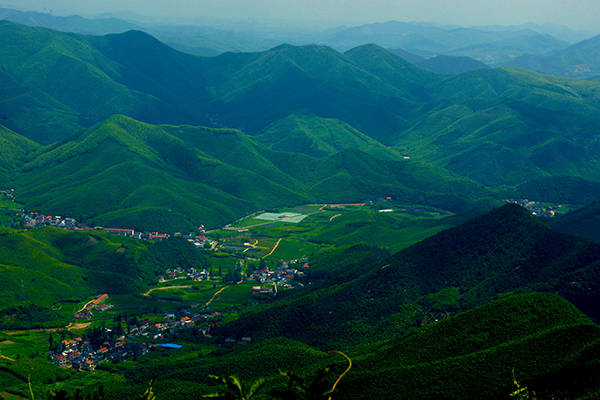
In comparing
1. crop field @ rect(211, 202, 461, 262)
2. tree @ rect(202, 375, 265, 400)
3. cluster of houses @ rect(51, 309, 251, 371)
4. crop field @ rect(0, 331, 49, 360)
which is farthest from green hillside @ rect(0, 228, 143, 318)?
tree @ rect(202, 375, 265, 400)

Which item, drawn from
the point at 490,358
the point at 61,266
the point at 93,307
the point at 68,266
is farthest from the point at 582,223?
the point at 61,266

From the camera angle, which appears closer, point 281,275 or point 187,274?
point 281,275

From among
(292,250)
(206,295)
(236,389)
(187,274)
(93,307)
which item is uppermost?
(236,389)

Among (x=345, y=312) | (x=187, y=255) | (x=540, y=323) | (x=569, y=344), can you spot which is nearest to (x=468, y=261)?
(x=345, y=312)

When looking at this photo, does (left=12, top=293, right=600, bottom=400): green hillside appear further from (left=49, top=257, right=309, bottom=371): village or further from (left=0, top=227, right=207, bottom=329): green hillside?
(left=0, top=227, right=207, bottom=329): green hillside

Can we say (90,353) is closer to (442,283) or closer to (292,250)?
(442,283)

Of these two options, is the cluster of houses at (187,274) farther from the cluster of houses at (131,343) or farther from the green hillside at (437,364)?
the green hillside at (437,364)

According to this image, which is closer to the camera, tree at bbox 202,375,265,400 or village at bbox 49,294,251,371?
tree at bbox 202,375,265,400

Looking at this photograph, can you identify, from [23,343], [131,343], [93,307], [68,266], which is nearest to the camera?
[131,343]

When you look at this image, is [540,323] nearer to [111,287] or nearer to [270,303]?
[270,303]

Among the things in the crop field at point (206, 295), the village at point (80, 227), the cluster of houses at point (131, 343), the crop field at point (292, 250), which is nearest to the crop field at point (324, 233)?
the crop field at point (292, 250)

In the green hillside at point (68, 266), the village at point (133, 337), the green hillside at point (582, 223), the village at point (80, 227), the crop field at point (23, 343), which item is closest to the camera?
the village at point (133, 337)
